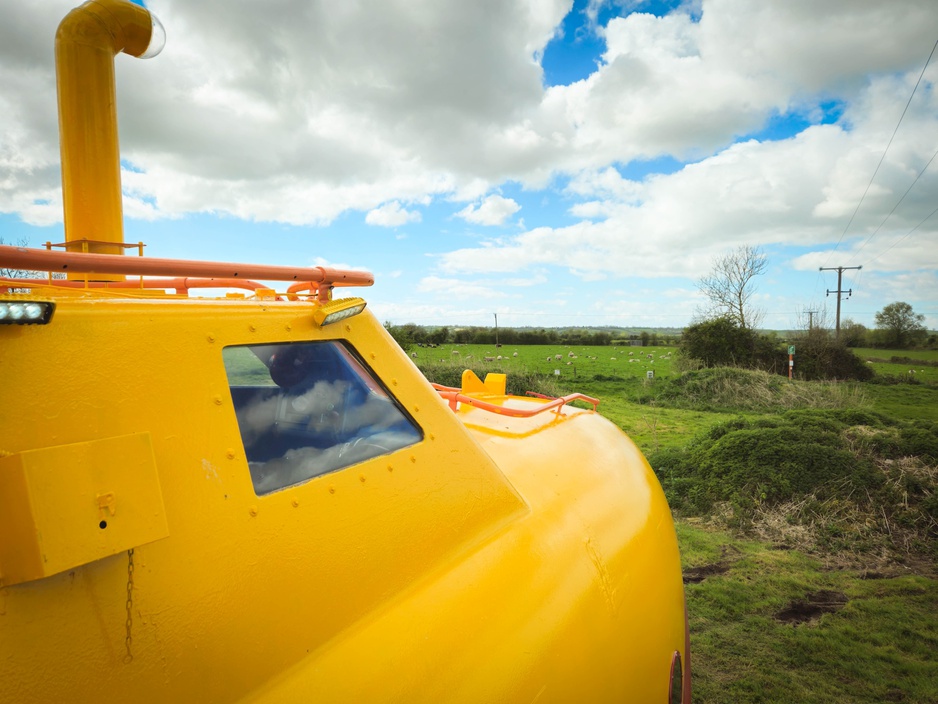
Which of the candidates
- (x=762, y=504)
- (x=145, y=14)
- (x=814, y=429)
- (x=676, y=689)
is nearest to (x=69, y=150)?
(x=145, y=14)

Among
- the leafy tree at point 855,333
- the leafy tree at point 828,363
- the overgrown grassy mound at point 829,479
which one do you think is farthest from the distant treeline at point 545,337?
the overgrown grassy mound at point 829,479

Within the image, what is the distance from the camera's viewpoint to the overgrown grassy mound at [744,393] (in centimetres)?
1836

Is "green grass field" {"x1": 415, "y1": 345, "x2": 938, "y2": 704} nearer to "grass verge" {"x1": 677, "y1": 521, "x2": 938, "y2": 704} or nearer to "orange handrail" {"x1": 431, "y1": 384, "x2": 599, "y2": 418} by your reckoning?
"grass verge" {"x1": 677, "y1": 521, "x2": 938, "y2": 704}

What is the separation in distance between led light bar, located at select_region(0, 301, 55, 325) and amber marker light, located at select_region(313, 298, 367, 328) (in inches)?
29.0

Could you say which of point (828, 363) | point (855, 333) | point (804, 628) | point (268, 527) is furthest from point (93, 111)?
point (855, 333)

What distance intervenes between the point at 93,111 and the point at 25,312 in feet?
8.19

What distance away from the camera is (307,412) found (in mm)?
1786

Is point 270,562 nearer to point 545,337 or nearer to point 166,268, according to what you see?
point 166,268

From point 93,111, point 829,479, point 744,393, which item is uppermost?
point 93,111

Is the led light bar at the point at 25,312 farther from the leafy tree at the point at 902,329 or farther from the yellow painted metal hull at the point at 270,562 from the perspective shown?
the leafy tree at the point at 902,329

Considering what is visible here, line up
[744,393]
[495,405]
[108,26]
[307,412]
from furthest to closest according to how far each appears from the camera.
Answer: [744,393] → [495,405] → [108,26] → [307,412]

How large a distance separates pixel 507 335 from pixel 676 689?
2463 inches

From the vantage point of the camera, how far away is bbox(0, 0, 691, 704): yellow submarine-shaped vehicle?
114cm

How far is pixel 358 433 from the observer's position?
6.23ft
